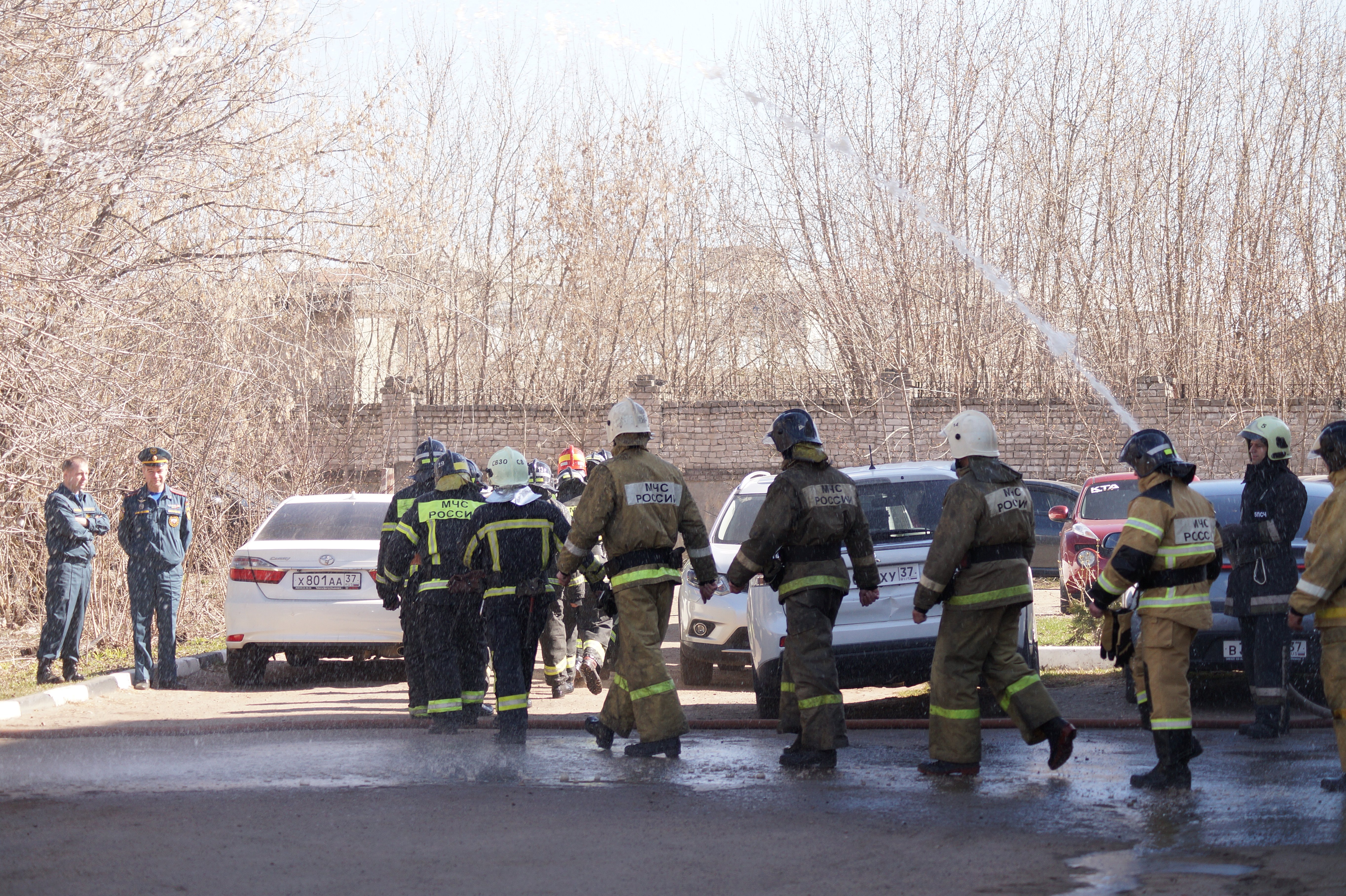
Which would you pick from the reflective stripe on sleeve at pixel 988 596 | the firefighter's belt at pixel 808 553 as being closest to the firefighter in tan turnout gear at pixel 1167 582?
the reflective stripe on sleeve at pixel 988 596

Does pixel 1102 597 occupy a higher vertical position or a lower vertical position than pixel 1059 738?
higher

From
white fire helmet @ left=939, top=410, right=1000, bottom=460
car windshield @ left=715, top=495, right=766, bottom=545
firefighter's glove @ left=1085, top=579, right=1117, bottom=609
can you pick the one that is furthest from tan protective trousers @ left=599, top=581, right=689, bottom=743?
car windshield @ left=715, top=495, right=766, bottom=545

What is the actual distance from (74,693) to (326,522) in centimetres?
247

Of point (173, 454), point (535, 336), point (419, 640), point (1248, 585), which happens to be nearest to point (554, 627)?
point (419, 640)

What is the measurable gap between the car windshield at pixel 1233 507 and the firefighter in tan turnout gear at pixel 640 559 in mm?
4421

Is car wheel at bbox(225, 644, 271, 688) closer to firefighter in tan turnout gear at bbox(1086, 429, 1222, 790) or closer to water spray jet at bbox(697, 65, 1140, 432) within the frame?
firefighter in tan turnout gear at bbox(1086, 429, 1222, 790)

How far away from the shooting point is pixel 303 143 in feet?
54.4

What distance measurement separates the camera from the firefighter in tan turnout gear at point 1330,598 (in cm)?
652

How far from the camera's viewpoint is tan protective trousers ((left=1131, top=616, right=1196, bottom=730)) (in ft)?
21.2

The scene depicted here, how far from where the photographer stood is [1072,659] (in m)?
11.3

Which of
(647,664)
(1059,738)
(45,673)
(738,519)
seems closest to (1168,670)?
(1059,738)

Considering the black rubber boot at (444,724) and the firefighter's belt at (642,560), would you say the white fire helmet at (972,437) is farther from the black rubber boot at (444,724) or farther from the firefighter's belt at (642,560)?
the black rubber boot at (444,724)

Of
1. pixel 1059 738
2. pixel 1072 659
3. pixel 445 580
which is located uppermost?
pixel 445 580

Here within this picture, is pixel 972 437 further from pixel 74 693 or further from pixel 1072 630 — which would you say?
pixel 74 693
